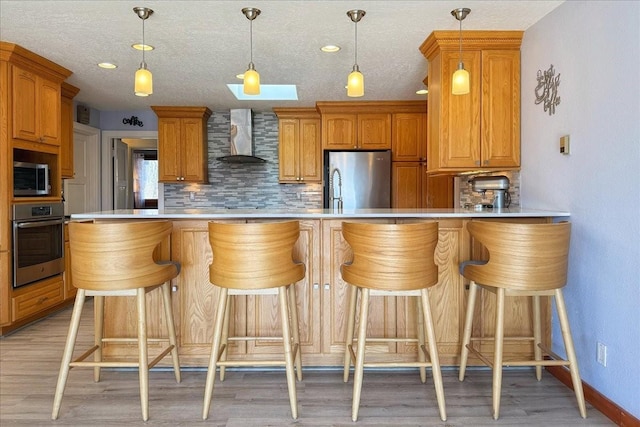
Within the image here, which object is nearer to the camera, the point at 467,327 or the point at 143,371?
the point at 143,371

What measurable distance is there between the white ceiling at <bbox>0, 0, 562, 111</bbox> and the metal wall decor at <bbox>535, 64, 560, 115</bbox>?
0.37 metres

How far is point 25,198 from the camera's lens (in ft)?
11.7

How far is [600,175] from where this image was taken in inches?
86.2

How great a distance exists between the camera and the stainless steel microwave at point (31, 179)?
137 inches

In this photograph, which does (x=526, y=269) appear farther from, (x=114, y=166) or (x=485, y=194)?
(x=114, y=166)

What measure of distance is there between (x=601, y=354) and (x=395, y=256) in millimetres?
1172

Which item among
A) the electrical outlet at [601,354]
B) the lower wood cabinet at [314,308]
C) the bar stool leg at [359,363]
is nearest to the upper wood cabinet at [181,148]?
the lower wood cabinet at [314,308]

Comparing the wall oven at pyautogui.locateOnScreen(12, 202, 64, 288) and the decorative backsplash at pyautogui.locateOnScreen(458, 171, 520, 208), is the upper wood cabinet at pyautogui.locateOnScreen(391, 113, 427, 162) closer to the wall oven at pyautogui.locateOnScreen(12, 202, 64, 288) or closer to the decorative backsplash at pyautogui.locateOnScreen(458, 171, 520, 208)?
the decorative backsplash at pyautogui.locateOnScreen(458, 171, 520, 208)

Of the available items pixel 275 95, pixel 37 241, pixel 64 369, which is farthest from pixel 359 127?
pixel 64 369

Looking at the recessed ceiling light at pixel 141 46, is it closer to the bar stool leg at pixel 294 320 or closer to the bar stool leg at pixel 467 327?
the bar stool leg at pixel 294 320

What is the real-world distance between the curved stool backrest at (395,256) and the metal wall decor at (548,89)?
123cm

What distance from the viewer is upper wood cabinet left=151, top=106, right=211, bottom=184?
5410 mm

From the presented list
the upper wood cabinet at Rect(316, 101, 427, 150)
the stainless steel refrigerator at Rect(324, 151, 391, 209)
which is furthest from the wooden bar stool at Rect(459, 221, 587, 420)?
the upper wood cabinet at Rect(316, 101, 427, 150)

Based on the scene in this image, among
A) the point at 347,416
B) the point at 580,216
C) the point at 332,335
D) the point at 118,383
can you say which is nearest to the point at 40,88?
the point at 118,383
